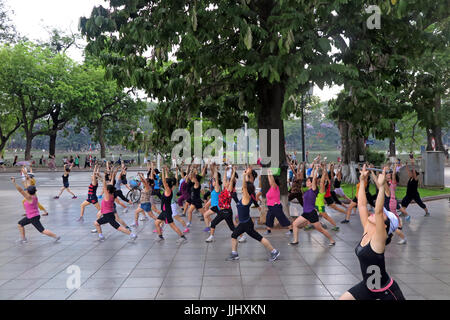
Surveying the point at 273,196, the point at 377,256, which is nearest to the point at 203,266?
the point at 273,196

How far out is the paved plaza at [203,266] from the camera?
6.46 m

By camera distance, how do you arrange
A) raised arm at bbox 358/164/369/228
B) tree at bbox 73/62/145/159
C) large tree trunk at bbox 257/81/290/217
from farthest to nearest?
tree at bbox 73/62/145/159 < large tree trunk at bbox 257/81/290/217 < raised arm at bbox 358/164/369/228

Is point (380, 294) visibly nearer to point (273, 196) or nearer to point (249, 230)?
point (249, 230)

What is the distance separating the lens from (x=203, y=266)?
798cm

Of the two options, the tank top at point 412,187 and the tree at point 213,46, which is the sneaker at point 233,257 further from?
the tank top at point 412,187

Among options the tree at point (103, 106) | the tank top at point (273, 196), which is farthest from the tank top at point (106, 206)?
the tree at point (103, 106)

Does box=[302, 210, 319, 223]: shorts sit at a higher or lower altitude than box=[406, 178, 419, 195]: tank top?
lower

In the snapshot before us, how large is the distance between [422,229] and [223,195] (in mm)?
6096

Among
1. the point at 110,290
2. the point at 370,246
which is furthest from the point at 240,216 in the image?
the point at 370,246

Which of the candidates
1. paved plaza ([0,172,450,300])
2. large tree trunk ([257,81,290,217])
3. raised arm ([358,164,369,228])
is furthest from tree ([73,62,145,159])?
raised arm ([358,164,369,228])

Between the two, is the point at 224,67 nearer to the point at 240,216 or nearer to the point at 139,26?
the point at 139,26

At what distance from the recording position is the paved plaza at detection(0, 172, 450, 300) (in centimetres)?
646

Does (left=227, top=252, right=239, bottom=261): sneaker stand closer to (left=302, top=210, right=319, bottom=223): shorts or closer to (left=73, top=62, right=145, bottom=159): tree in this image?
(left=302, top=210, right=319, bottom=223): shorts

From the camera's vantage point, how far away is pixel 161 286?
6754 mm
